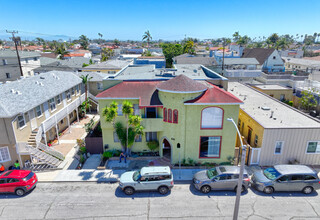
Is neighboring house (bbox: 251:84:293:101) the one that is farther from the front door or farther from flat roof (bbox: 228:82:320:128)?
the front door

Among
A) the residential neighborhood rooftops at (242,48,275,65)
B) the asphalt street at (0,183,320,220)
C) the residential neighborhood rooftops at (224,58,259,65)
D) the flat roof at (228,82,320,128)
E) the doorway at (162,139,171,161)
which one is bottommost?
the asphalt street at (0,183,320,220)

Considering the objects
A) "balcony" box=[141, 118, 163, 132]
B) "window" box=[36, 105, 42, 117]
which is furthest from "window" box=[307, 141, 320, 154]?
"window" box=[36, 105, 42, 117]

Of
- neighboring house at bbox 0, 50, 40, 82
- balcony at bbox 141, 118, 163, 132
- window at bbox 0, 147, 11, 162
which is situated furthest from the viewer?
neighboring house at bbox 0, 50, 40, 82

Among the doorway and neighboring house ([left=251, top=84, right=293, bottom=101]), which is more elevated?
neighboring house ([left=251, top=84, right=293, bottom=101])

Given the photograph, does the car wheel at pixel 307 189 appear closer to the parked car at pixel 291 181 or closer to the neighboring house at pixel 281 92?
the parked car at pixel 291 181

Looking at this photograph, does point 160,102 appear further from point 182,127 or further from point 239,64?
point 239,64

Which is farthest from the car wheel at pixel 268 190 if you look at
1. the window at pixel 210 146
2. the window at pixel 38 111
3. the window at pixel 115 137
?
the window at pixel 38 111
